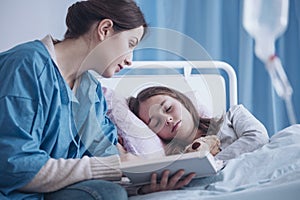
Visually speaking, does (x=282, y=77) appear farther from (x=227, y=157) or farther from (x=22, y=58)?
(x=227, y=157)

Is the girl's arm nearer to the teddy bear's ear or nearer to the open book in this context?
the teddy bear's ear

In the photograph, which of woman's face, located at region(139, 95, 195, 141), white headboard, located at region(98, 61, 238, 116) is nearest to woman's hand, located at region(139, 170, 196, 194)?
woman's face, located at region(139, 95, 195, 141)

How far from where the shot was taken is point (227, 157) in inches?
53.4

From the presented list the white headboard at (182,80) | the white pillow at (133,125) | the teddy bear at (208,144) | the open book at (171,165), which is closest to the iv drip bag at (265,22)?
the open book at (171,165)

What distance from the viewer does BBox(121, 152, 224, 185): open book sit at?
3.25 ft

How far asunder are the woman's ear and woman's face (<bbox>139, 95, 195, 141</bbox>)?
Answer: 32 cm

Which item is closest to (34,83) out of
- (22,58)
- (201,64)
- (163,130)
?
(22,58)

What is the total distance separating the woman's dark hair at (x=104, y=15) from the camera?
1.22 m

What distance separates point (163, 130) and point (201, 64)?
0.43m

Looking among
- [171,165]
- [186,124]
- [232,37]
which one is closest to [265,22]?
[171,165]

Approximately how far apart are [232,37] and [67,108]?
114 cm

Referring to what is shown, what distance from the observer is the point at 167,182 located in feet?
3.55

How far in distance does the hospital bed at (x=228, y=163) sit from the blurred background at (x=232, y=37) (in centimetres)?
22

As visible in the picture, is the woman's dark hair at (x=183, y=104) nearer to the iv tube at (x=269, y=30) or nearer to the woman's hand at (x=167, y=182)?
the woman's hand at (x=167, y=182)
